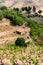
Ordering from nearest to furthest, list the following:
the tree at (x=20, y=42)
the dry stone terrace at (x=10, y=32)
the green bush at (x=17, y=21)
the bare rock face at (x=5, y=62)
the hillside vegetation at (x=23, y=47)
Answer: the bare rock face at (x=5, y=62), the hillside vegetation at (x=23, y=47), the tree at (x=20, y=42), the dry stone terrace at (x=10, y=32), the green bush at (x=17, y=21)

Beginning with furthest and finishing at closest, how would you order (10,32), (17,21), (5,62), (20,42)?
(17,21), (10,32), (20,42), (5,62)

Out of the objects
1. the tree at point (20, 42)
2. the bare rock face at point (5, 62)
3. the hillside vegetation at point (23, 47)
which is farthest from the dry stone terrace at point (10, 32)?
the bare rock face at point (5, 62)

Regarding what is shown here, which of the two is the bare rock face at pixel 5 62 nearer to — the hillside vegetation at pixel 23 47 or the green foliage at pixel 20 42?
the hillside vegetation at pixel 23 47

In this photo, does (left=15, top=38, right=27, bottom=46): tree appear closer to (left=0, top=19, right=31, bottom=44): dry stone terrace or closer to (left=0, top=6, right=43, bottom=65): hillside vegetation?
(left=0, top=6, right=43, bottom=65): hillside vegetation

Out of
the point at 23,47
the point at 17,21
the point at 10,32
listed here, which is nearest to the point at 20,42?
the point at 23,47

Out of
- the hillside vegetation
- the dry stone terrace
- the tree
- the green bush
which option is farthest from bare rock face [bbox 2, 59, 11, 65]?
the green bush

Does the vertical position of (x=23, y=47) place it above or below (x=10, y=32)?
below

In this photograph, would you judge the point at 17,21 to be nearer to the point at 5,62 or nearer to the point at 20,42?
the point at 20,42

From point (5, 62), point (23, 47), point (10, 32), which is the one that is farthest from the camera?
point (10, 32)

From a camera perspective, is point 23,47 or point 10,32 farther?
point 10,32

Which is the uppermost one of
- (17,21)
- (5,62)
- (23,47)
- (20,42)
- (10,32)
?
(5,62)
